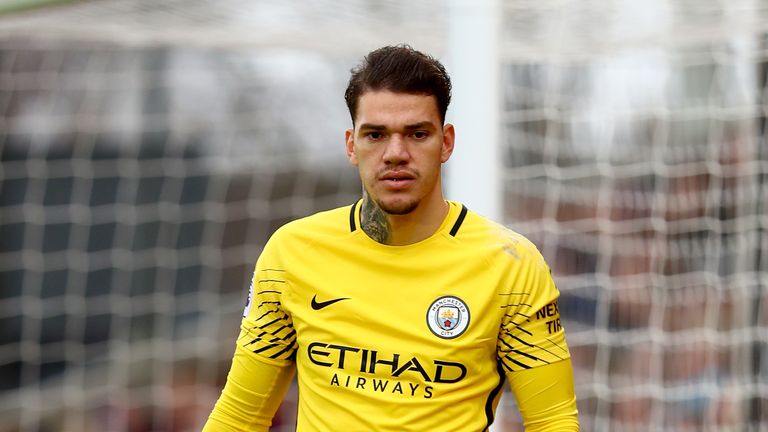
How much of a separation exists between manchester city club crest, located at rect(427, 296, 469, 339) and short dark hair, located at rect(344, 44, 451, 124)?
1.22 feet

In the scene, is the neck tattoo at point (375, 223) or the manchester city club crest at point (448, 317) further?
the neck tattoo at point (375, 223)

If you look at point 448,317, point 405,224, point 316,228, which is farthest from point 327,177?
point 448,317

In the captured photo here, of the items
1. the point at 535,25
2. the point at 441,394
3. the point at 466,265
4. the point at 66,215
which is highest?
the point at 535,25

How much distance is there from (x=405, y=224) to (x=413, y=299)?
0.16 meters

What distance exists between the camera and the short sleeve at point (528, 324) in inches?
89.6

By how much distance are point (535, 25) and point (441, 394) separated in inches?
111

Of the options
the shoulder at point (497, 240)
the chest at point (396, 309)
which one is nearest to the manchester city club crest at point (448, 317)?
the chest at point (396, 309)

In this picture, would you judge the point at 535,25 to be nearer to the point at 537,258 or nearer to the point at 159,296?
the point at 537,258

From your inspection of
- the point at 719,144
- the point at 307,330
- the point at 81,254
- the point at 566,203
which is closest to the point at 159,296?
the point at 81,254

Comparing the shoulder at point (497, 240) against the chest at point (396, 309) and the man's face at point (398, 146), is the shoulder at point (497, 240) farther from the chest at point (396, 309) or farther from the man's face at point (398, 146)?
the man's face at point (398, 146)

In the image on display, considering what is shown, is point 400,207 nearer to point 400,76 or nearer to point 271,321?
point 400,76

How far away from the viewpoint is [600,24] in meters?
4.95

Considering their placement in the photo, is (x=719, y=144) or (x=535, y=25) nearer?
(x=535, y=25)

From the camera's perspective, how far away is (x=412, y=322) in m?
2.30
